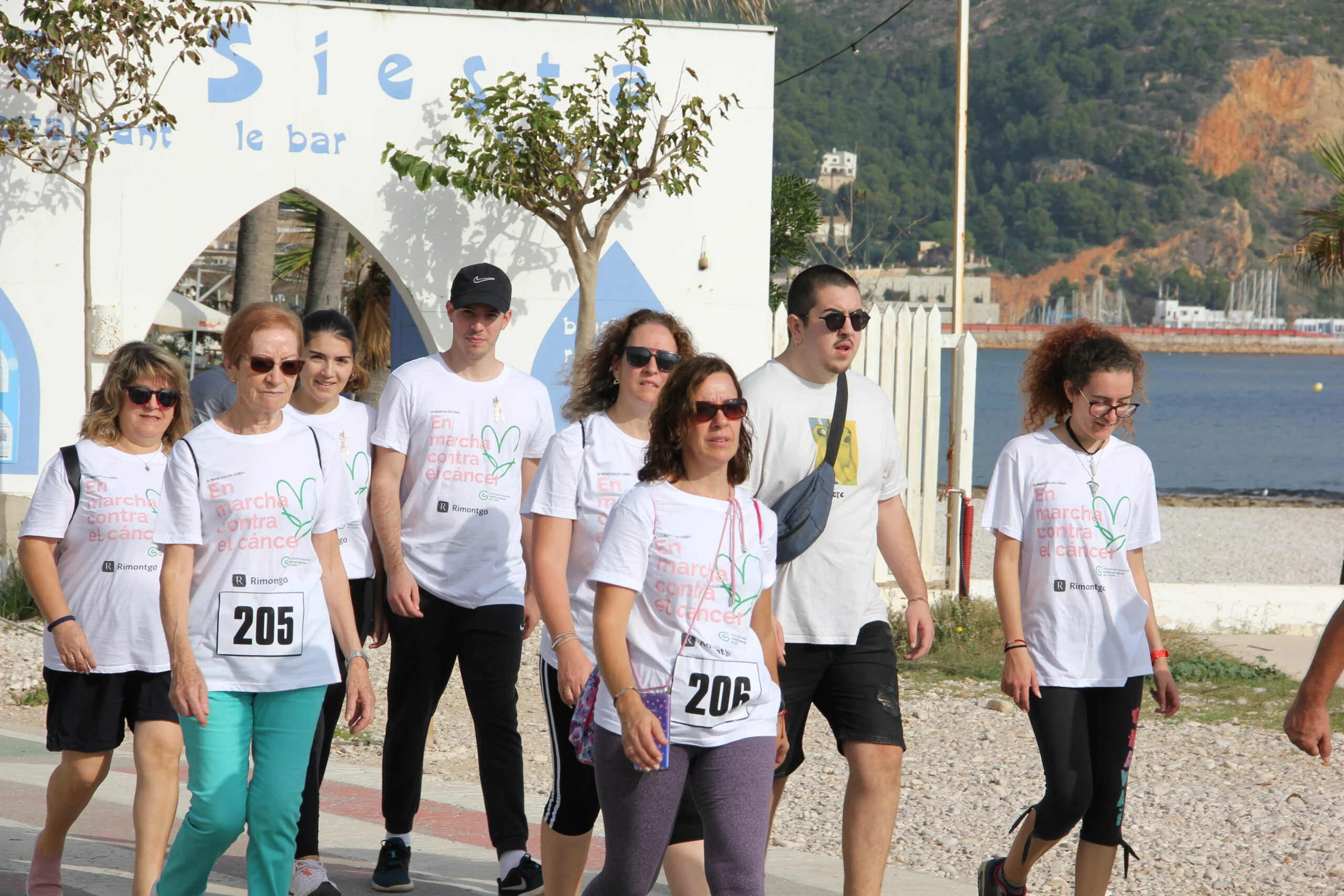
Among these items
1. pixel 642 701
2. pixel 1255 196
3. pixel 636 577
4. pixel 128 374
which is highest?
pixel 1255 196

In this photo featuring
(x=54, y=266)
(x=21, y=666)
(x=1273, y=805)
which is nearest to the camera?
(x=1273, y=805)

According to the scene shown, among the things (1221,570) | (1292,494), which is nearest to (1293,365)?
(1292,494)

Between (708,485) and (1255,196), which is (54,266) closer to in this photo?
(708,485)

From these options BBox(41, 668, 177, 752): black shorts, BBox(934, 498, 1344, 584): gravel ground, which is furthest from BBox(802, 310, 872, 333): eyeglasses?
BBox(934, 498, 1344, 584): gravel ground

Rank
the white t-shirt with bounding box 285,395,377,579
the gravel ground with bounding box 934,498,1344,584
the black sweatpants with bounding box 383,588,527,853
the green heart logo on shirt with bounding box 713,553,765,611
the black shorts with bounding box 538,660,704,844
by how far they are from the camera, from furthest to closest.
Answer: the gravel ground with bounding box 934,498,1344,584 < the white t-shirt with bounding box 285,395,377,579 < the black sweatpants with bounding box 383,588,527,853 < the black shorts with bounding box 538,660,704,844 < the green heart logo on shirt with bounding box 713,553,765,611

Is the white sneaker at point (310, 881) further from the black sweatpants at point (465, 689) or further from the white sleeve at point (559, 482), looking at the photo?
the white sleeve at point (559, 482)

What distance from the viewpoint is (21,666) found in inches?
366

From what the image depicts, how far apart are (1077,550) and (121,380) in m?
2.91

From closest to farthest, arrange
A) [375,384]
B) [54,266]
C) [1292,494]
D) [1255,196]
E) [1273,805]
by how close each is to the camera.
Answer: [1273,805] < [54,266] < [375,384] < [1292,494] < [1255,196]

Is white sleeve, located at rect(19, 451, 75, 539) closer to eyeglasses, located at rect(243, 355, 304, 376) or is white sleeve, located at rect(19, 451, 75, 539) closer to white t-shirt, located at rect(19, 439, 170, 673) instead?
white t-shirt, located at rect(19, 439, 170, 673)

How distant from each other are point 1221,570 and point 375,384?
1081 cm

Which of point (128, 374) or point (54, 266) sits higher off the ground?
point (54, 266)

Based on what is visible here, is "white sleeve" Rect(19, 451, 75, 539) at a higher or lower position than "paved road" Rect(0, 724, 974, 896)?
higher

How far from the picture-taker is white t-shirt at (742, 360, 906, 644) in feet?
14.5
